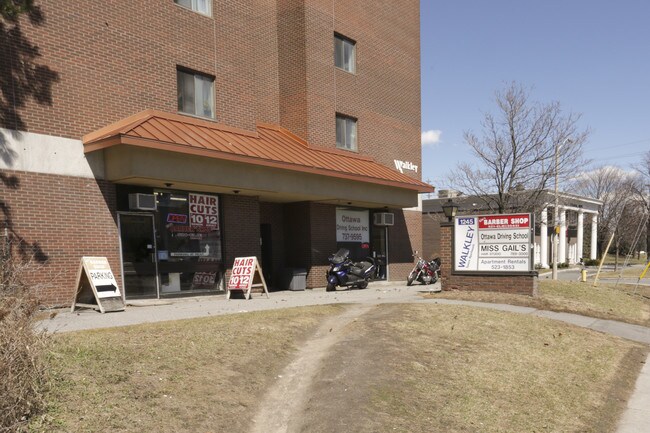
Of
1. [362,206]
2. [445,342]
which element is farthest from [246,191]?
[445,342]

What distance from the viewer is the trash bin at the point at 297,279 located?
17.4 metres

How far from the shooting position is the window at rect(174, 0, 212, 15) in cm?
1436

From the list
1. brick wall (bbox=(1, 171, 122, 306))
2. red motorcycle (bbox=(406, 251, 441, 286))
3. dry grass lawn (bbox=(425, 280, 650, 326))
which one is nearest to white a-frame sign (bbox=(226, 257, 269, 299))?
brick wall (bbox=(1, 171, 122, 306))

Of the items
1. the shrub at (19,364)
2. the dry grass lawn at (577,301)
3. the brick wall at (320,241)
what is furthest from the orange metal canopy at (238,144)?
the shrub at (19,364)

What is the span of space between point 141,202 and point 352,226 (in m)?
9.56

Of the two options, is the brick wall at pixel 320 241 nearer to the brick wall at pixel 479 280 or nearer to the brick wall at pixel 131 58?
the brick wall at pixel 131 58

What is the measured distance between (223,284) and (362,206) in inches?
293

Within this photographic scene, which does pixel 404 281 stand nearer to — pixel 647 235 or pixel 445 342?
pixel 445 342

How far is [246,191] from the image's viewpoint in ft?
49.3

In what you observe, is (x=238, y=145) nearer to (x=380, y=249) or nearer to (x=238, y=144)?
(x=238, y=144)

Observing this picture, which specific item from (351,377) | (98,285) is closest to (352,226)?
(98,285)

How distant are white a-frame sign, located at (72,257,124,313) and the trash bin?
717 centimetres

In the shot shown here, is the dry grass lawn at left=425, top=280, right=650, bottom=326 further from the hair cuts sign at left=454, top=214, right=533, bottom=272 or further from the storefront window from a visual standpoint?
the storefront window

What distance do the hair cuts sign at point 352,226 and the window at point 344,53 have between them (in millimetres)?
5667
